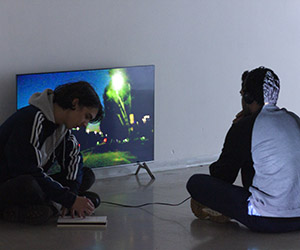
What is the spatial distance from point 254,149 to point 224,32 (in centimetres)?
230

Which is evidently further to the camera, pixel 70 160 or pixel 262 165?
pixel 70 160

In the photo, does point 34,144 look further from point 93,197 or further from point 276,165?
point 276,165

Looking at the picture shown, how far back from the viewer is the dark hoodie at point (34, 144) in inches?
132

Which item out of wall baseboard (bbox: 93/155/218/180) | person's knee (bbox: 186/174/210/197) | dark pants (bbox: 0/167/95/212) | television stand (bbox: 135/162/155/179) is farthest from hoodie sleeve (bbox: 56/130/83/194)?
television stand (bbox: 135/162/155/179)

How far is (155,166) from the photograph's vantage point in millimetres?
5070

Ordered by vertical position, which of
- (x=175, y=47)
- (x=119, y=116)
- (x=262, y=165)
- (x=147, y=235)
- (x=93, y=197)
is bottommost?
(x=147, y=235)

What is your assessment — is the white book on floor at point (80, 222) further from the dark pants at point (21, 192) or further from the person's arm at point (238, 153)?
the person's arm at point (238, 153)

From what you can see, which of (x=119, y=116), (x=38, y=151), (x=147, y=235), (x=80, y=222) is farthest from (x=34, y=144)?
(x=119, y=116)

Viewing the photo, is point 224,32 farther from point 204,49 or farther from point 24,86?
point 24,86

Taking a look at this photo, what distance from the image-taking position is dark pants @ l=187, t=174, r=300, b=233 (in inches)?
130

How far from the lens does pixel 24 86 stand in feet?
13.6

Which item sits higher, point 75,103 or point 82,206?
point 75,103

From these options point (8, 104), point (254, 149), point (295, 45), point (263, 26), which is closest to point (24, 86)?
point (8, 104)

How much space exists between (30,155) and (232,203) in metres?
1.13
